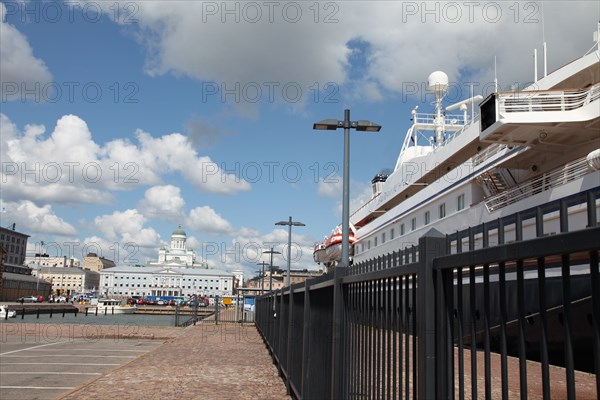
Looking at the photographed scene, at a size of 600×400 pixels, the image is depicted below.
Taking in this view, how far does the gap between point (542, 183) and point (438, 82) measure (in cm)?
1631

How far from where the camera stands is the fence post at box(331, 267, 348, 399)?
5433mm

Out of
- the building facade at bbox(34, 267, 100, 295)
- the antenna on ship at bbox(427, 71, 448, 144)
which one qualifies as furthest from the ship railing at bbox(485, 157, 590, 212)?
the building facade at bbox(34, 267, 100, 295)

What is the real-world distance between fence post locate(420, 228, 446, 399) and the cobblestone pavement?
7445 mm

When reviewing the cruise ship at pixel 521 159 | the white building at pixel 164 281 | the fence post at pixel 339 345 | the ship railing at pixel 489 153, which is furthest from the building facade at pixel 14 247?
the fence post at pixel 339 345

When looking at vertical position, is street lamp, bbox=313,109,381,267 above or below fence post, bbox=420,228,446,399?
above

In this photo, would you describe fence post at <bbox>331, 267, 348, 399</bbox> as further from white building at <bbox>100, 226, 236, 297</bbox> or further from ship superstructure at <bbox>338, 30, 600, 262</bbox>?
white building at <bbox>100, 226, 236, 297</bbox>

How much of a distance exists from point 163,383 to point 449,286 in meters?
9.49

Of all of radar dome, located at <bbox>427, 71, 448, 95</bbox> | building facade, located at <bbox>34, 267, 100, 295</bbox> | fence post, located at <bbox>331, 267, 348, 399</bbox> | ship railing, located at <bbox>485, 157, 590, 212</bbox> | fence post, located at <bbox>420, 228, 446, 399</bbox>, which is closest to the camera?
fence post, located at <bbox>420, 228, 446, 399</bbox>

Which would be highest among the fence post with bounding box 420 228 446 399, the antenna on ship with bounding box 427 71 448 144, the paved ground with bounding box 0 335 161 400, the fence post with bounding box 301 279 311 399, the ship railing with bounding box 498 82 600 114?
the antenna on ship with bounding box 427 71 448 144

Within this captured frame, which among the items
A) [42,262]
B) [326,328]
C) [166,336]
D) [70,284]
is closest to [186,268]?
[70,284]

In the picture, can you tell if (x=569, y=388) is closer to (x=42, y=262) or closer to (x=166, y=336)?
(x=166, y=336)

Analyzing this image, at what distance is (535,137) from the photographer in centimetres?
1548

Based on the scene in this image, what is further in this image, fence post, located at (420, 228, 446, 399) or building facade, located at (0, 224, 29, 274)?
building facade, located at (0, 224, 29, 274)

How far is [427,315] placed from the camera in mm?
3061
